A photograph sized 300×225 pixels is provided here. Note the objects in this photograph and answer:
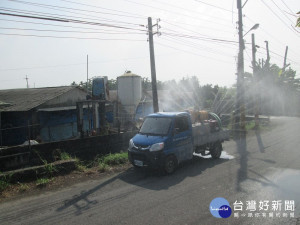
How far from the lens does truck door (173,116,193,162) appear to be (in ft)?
28.6

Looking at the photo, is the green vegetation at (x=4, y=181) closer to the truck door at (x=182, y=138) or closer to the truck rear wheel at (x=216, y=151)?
the truck door at (x=182, y=138)

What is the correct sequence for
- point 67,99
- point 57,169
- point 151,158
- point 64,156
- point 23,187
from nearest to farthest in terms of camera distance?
point 23,187
point 151,158
point 57,169
point 64,156
point 67,99

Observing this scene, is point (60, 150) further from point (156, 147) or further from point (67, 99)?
point (67, 99)

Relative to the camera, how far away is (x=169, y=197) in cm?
629

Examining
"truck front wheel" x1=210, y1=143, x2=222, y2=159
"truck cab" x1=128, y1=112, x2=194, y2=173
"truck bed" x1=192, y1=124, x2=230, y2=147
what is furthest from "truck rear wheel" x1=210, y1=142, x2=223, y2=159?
"truck cab" x1=128, y1=112, x2=194, y2=173

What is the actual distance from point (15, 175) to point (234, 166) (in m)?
7.87

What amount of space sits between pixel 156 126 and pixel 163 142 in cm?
99

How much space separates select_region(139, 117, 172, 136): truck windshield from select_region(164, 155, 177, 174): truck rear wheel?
90 centimetres

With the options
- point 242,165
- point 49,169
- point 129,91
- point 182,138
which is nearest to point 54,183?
point 49,169

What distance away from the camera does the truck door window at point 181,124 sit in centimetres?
889

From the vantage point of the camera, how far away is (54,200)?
642 cm

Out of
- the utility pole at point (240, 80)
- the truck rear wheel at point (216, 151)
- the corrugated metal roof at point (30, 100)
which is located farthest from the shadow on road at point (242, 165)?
the corrugated metal roof at point (30, 100)

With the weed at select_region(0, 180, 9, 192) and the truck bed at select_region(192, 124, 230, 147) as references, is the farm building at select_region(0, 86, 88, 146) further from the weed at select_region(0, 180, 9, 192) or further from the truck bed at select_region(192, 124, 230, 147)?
the truck bed at select_region(192, 124, 230, 147)

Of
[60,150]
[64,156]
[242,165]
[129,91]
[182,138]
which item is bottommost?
[242,165]
